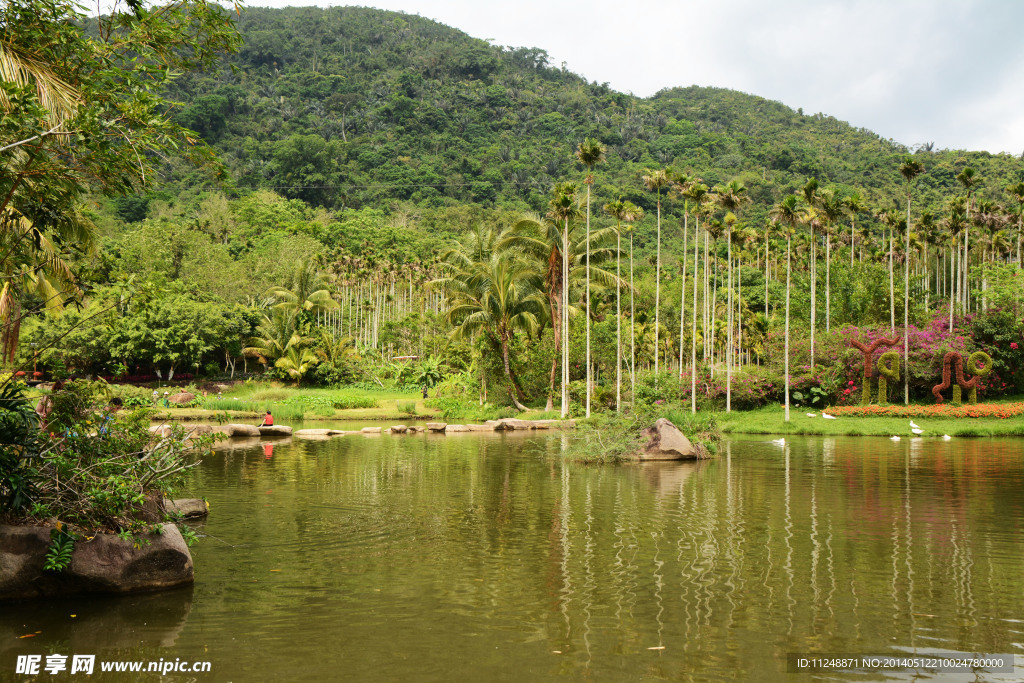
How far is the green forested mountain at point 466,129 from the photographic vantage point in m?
110

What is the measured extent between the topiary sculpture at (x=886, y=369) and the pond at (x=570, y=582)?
2191cm

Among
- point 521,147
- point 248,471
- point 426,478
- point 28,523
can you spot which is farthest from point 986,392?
point 521,147

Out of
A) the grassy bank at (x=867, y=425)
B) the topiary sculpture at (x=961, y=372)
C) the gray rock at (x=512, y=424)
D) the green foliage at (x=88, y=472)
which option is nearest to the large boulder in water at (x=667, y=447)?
the grassy bank at (x=867, y=425)

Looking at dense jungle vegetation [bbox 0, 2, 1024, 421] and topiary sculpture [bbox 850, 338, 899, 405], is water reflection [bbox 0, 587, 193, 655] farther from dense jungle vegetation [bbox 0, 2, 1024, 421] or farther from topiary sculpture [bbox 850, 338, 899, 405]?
topiary sculpture [bbox 850, 338, 899, 405]

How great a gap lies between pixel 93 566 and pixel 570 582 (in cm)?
552

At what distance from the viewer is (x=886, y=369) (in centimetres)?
3825

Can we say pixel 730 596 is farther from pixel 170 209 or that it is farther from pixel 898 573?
pixel 170 209

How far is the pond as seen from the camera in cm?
683

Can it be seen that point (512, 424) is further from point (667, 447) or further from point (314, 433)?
point (667, 447)

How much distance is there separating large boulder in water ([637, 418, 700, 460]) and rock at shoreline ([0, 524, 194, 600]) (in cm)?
1535

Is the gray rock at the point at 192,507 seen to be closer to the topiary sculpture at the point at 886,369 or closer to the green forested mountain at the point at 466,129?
the topiary sculpture at the point at 886,369

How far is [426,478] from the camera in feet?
60.4

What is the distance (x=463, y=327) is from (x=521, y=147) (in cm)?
9720

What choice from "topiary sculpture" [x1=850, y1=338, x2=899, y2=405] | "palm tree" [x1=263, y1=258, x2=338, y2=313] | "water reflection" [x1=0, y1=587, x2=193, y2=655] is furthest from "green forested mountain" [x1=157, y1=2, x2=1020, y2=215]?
"water reflection" [x1=0, y1=587, x2=193, y2=655]
